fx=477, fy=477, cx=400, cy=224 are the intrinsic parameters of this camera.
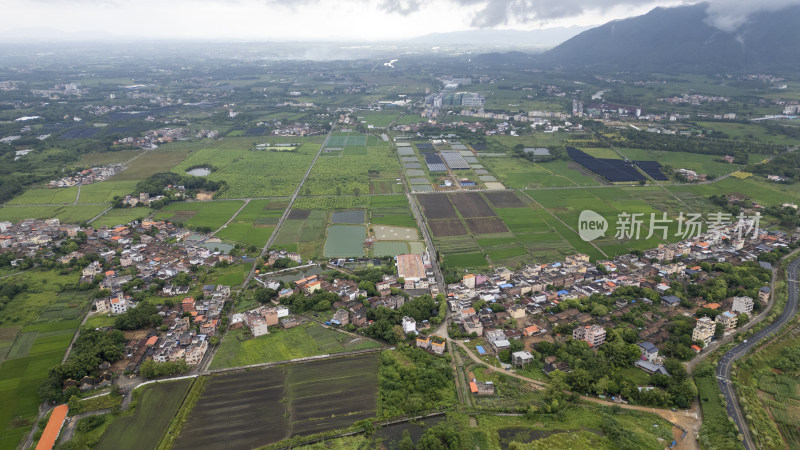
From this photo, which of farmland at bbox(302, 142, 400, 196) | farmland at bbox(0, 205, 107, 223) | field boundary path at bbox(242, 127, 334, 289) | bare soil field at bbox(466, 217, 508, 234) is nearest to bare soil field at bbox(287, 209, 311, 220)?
field boundary path at bbox(242, 127, 334, 289)

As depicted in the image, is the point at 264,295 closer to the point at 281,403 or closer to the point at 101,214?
the point at 281,403

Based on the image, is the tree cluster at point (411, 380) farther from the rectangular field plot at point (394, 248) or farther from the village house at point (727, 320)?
the village house at point (727, 320)

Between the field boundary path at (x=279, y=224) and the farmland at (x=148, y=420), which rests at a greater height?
the field boundary path at (x=279, y=224)

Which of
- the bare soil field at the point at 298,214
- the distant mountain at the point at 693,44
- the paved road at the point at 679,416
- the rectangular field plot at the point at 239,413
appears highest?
the distant mountain at the point at 693,44

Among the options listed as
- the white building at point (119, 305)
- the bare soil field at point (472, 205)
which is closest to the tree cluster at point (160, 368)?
the white building at point (119, 305)

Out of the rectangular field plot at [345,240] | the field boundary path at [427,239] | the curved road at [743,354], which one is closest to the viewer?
the curved road at [743,354]

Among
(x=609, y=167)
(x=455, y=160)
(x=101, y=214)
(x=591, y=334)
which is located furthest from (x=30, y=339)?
(x=609, y=167)

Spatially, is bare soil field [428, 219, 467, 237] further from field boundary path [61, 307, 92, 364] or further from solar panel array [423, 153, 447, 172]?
field boundary path [61, 307, 92, 364]
